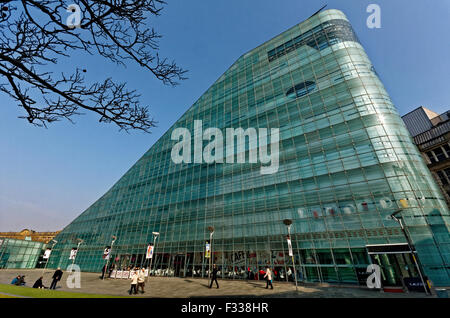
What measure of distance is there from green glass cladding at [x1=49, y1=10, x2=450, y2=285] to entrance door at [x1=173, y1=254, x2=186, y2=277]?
14cm

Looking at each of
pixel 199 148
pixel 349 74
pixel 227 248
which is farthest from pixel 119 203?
pixel 349 74

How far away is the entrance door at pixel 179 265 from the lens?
96.8 ft

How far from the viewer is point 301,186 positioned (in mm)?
24422

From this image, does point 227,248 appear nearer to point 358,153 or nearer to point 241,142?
point 241,142

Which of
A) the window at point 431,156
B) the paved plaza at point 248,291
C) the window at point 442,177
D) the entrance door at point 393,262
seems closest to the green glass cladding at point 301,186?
the entrance door at point 393,262

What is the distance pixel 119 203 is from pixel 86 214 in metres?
12.1

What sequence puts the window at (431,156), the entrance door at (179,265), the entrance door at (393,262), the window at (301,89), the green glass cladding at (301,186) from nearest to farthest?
the entrance door at (393,262)
the green glass cladding at (301,186)
the entrance door at (179,265)
the window at (301,89)
the window at (431,156)

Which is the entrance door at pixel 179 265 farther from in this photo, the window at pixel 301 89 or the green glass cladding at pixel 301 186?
the window at pixel 301 89

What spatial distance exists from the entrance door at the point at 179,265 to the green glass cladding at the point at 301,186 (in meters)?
0.14

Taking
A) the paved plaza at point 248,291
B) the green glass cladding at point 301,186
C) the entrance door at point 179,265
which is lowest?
the paved plaza at point 248,291

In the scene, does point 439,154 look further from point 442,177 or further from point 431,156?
point 442,177

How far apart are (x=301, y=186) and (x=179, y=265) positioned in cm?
2180

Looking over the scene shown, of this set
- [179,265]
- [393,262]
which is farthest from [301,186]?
[179,265]

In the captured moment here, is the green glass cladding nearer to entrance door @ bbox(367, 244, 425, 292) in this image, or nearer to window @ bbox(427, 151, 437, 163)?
entrance door @ bbox(367, 244, 425, 292)
